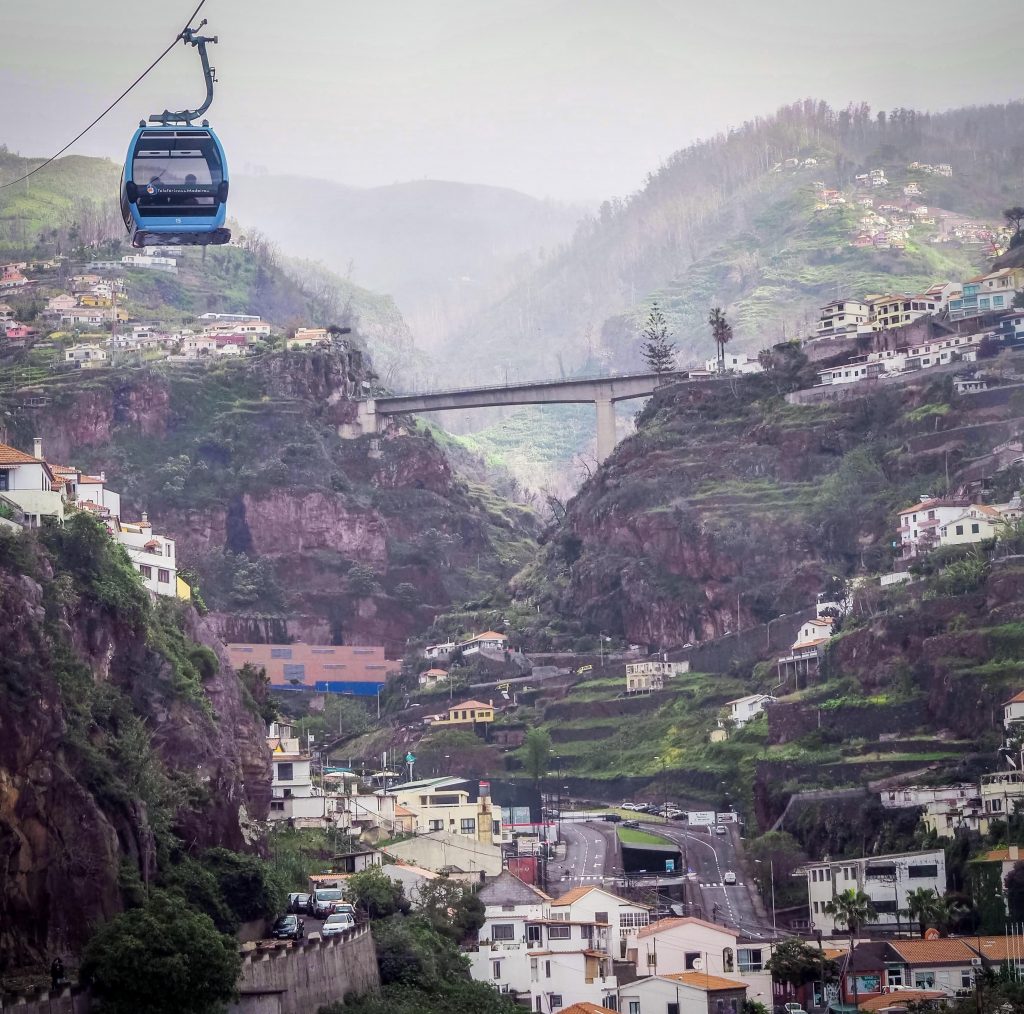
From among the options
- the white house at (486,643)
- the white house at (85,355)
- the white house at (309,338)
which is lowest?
the white house at (486,643)

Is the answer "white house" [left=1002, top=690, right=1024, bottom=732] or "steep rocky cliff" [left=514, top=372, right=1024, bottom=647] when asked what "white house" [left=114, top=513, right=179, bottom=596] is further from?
"steep rocky cliff" [left=514, top=372, right=1024, bottom=647]

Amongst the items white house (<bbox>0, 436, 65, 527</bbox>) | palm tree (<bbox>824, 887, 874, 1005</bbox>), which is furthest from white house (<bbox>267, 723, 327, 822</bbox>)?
palm tree (<bbox>824, 887, 874, 1005</bbox>)

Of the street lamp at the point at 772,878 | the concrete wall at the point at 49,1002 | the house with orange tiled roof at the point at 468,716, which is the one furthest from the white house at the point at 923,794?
the concrete wall at the point at 49,1002

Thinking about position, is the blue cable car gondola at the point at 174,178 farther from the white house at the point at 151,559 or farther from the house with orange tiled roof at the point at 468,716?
the house with orange tiled roof at the point at 468,716

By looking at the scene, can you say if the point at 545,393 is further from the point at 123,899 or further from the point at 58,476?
the point at 123,899

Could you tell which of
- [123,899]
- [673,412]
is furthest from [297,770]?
[673,412]
